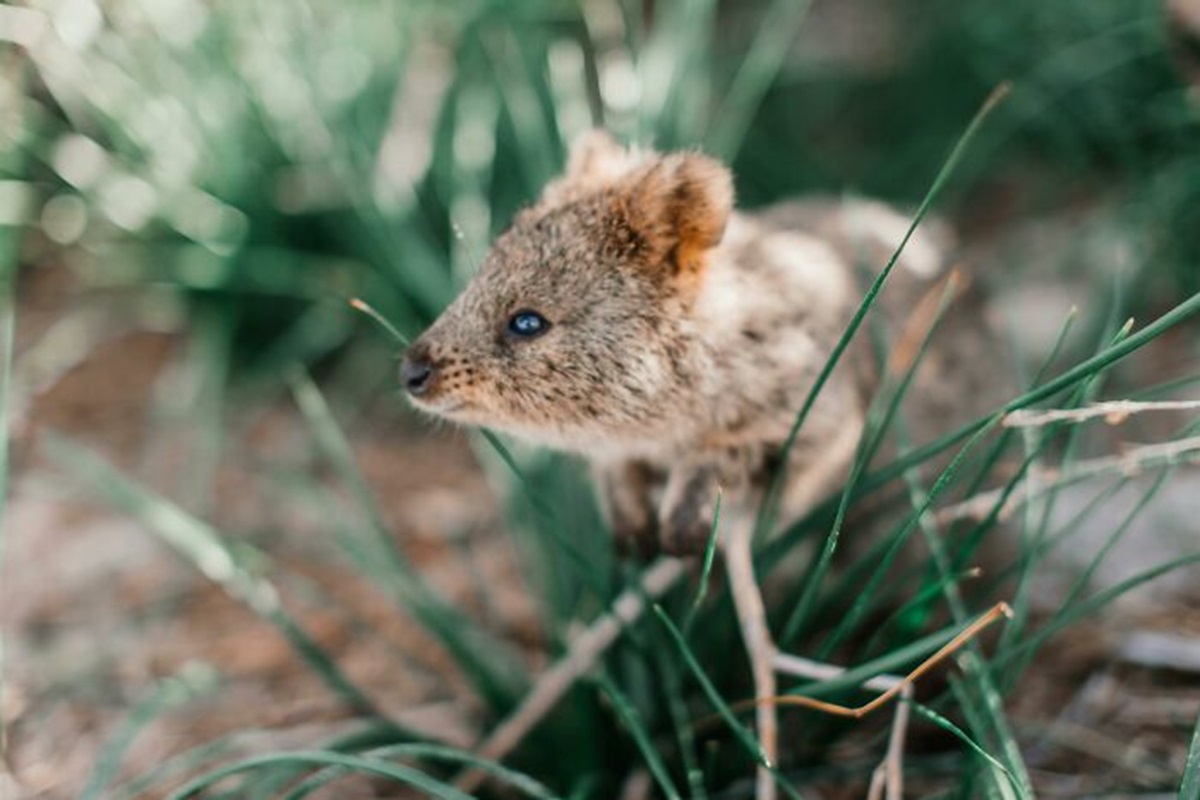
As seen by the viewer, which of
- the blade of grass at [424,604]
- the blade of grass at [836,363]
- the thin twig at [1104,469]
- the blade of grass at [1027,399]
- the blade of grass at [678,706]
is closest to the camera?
the blade of grass at [1027,399]

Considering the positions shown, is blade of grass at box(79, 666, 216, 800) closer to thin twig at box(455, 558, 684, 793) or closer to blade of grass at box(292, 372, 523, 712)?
blade of grass at box(292, 372, 523, 712)

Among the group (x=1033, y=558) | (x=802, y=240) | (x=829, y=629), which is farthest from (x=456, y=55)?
(x=1033, y=558)

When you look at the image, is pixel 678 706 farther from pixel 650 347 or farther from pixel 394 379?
pixel 394 379

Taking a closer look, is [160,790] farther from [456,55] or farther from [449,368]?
[456,55]

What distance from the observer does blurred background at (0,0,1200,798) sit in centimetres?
274

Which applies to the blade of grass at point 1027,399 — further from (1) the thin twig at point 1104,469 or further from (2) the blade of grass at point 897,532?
(1) the thin twig at point 1104,469

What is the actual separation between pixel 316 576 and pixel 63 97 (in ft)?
6.49

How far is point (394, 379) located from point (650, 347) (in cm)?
208

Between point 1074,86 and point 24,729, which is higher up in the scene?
point 1074,86

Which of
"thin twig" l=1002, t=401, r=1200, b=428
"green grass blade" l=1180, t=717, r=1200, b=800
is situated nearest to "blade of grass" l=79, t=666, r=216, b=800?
"thin twig" l=1002, t=401, r=1200, b=428

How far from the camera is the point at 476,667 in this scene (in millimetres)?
2711

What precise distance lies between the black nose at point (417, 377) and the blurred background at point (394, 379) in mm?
406

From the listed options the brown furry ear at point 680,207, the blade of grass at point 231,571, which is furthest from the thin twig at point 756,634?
the blade of grass at point 231,571

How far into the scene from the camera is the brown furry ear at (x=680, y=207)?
7.79 feet
